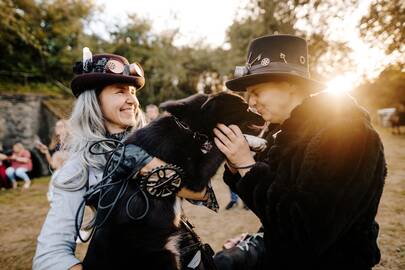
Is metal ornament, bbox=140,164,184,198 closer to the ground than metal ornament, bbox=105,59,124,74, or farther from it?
closer to the ground

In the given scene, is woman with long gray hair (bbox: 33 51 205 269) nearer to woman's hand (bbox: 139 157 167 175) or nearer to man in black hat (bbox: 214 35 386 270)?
woman's hand (bbox: 139 157 167 175)

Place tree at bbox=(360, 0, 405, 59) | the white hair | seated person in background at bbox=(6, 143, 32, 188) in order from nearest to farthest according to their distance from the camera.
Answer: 1. the white hair
2. tree at bbox=(360, 0, 405, 59)
3. seated person in background at bbox=(6, 143, 32, 188)

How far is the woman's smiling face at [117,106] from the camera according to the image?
1.76m

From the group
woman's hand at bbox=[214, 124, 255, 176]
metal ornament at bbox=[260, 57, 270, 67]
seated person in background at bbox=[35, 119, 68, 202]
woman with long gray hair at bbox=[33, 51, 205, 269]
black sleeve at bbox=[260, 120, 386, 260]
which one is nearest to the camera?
black sleeve at bbox=[260, 120, 386, 260]

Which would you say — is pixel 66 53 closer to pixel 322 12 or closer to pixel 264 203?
pixel 322 12

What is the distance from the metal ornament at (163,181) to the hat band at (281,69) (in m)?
0.79

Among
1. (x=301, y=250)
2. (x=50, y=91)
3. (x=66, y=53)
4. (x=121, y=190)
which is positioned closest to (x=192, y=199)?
(x=121, y=190)

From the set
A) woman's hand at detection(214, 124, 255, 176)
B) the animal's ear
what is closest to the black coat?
woman's hand at detection(214, 124, 255, 176)

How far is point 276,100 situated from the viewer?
1.69 metres

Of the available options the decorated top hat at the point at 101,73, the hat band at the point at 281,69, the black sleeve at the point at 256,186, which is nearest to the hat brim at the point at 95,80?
the decorated top hat at the point at 101,73

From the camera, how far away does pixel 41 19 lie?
43.7 ft

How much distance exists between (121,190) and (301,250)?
3.04 ft

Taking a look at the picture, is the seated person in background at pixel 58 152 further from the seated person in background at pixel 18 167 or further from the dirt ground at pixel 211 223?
the seated person in background at pixel 18 167

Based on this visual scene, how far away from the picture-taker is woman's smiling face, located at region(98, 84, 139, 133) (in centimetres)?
176
